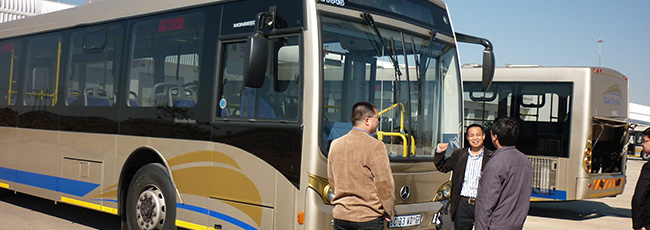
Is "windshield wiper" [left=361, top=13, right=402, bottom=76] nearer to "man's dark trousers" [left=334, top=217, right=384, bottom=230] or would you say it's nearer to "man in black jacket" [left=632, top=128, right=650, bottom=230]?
"man's dark trousers" [left=334, top=217, right=384, bottom=230]

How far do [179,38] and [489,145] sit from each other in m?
7.87

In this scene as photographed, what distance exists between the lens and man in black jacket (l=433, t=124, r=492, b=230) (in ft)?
21.0

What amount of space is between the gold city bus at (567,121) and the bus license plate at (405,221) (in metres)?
6.83

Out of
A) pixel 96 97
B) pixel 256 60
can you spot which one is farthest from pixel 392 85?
pixel 96 97

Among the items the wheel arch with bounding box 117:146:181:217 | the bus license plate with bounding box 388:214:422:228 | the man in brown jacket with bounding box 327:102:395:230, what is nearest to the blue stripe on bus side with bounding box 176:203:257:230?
the wheel arch with bounding box 117:146:181:217

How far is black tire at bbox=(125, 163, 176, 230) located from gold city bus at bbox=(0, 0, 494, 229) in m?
0.02

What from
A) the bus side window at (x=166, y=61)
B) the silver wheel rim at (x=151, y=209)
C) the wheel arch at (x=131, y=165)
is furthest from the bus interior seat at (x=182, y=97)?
the silver wheel rim at (x=151, y=209)

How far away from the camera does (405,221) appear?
22.8ft

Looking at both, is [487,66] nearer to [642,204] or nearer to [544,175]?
[642,204]

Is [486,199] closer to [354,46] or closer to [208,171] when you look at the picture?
[354,46]

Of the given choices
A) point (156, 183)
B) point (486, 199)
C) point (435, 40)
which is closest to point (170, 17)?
point (156, 183)

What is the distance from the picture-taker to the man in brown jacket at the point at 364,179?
501cm

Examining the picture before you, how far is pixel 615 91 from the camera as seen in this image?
45.5ft

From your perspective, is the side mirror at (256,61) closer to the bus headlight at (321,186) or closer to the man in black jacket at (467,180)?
the bus headlight at (321,186)
